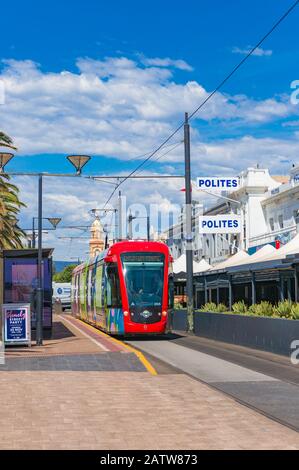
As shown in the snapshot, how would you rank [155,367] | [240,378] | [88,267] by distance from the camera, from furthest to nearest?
[88,267] → [155,367] → [240,378]

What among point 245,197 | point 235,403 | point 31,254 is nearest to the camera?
point 235,403

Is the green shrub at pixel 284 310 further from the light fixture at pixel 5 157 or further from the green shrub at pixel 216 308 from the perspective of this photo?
the light fixture at pixel 5 157

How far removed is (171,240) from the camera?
8075cm

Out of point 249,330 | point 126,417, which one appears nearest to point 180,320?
point 249,330

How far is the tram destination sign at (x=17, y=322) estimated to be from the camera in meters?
21.9

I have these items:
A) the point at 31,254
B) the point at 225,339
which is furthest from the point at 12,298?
the point at 225,339

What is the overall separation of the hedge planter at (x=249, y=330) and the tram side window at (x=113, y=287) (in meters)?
3.83

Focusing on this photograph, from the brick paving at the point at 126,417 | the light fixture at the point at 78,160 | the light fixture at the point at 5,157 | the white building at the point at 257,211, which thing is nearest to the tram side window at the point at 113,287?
the light fixture at the point at 78,160

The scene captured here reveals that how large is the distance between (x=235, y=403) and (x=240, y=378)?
380 cm

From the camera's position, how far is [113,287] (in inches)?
1065

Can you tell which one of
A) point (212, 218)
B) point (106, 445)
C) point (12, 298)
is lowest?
point (106, 445)

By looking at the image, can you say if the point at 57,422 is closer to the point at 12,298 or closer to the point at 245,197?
the point at 12,298

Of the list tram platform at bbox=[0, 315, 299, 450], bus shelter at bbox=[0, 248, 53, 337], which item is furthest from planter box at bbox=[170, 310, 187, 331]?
tram platform at bbox=[0, 315, 299, 450]
